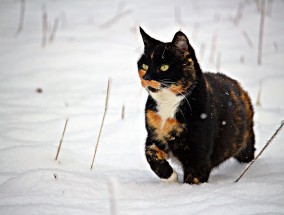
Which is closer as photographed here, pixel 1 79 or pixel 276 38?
pixel 1 79

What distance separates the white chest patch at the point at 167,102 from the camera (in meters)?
2.37

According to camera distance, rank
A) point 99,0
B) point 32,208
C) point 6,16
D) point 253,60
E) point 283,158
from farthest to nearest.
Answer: point 99,0, point 6,16, point 253,60, point 283,158, point 32,208

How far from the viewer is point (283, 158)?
2812 millimetres

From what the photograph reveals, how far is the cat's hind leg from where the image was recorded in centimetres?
302

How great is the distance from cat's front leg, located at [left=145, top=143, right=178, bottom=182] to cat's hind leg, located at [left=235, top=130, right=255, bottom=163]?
0.81 metres

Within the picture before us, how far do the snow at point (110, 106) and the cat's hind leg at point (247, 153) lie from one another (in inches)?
4.3

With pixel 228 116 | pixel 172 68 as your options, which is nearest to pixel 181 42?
pixel 172 68

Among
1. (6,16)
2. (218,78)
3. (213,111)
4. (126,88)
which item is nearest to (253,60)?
(126,88)

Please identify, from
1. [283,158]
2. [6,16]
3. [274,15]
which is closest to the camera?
[283,158]

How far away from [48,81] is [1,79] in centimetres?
60

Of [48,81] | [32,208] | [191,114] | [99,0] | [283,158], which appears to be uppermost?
[191,114]

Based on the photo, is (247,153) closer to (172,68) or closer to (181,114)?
(181,114)

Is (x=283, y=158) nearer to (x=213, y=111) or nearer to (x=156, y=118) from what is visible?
(x=213, y=111)

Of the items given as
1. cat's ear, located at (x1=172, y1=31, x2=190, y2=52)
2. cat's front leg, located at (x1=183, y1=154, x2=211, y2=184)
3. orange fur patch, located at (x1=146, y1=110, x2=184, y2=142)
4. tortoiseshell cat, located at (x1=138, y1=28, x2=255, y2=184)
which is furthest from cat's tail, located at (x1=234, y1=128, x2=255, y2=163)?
cat's ear, located at (x1=172, y1=31, x2=190, y2=52)
